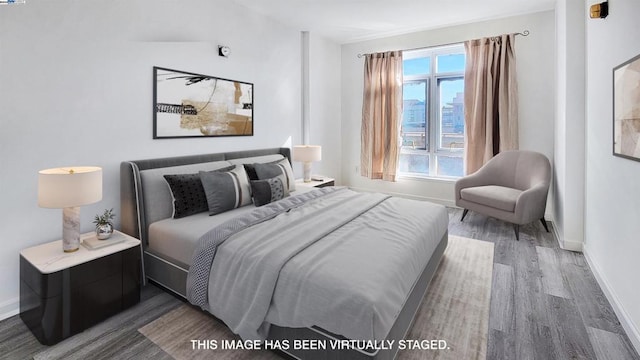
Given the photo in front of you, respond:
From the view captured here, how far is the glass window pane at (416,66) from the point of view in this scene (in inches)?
203

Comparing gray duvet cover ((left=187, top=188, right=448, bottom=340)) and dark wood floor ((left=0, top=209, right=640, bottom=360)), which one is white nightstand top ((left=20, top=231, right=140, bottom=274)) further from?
gray duvet cover ((left=187, top=188, right=448, bottom=340))

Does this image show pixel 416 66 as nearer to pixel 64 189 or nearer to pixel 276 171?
pixel 276 171

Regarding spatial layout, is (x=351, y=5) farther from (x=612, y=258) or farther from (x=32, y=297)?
(x=32, y=297)

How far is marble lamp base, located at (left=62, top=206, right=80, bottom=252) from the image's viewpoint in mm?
2059

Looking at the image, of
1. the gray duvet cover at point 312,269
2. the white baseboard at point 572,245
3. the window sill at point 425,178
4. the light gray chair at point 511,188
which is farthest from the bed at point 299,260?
the window sill at point 425,178

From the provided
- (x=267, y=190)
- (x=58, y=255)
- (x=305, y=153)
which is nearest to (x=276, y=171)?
(x=267, y=190)

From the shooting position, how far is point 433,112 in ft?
16.8

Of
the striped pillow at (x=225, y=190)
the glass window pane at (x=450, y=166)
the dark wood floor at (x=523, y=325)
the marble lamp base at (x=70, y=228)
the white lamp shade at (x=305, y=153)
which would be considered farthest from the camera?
the glass window pane at (x=450, y=166)

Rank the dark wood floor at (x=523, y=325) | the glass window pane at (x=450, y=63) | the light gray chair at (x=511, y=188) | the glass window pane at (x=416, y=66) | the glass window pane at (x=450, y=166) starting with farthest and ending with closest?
the glass window pane at (x=416, y=66)
the glass window pane at (x=450, y=166)
the glass window pane at (x=450, y=63)
the light gray chair at (x=511, y=188)
the dark wood floor at (x=523, y=325)

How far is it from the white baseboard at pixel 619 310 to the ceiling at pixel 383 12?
318 cm

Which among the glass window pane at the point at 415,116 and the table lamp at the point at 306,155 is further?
the glass window pane at the point at 415,116

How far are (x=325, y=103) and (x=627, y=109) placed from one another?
3.99m

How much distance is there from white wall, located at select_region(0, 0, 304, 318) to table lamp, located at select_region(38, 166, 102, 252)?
1.16ft

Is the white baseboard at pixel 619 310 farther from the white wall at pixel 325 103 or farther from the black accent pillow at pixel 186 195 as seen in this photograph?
the white wall at pixel 325 103
